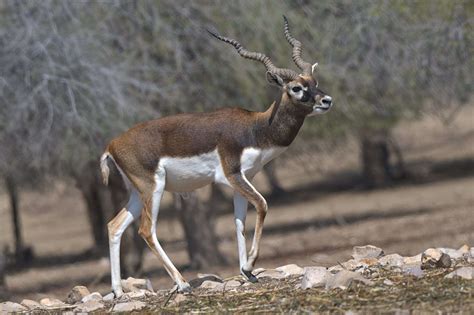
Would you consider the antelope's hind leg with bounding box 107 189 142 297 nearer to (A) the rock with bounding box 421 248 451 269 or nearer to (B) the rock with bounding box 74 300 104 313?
(B) the rock with bounding box 74 300 104 313

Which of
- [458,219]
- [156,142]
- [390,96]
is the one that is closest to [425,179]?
[458,219]

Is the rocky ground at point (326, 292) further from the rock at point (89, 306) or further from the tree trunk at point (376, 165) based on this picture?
the tree trunk at point (376, 165)

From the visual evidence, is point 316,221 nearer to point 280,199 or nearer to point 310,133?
point 280,199

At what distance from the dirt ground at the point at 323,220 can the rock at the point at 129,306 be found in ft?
30.3

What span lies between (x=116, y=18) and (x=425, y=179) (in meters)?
24.4

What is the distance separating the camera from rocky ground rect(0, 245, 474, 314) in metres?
9.54

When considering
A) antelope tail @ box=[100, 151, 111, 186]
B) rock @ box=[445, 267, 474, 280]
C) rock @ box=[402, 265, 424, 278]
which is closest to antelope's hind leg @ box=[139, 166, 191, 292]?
antelope tail @ box=[100, 151, 111, 186]

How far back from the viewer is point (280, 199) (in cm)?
4309

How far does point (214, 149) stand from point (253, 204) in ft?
2.15

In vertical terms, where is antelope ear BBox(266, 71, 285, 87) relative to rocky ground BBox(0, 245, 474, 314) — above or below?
above

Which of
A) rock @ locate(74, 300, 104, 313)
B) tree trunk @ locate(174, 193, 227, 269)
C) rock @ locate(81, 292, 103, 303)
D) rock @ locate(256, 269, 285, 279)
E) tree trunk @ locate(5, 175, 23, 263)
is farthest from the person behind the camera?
tree trunk @ locate(5, 175, 23, 263)

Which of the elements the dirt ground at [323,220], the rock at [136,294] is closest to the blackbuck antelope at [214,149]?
the rock at [136,294]

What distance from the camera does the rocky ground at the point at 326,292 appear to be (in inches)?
376

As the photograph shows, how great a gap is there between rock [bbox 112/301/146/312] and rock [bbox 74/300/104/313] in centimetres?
28
